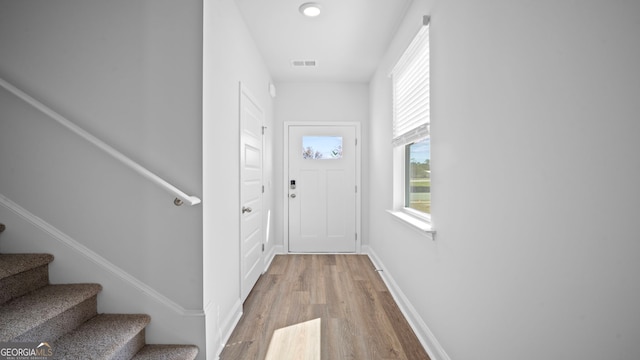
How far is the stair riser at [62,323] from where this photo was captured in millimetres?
1350

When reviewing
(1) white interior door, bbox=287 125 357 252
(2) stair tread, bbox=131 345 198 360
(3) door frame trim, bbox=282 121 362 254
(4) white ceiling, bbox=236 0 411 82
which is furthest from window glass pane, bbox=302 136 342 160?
(2) stair tread, bbox=131 345 198 360

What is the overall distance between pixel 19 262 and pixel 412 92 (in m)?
2.81

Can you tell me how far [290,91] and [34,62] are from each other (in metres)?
3.10

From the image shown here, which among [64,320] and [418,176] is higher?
[418,176]

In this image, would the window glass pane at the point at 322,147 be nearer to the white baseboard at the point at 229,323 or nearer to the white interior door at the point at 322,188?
the white interior door at the point at 322,188

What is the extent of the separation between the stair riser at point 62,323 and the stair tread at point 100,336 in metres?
0.03

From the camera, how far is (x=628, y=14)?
2.41 ft

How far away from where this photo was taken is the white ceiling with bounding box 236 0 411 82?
2602 mm

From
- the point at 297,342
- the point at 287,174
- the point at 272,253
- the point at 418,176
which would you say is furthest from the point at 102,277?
the point at 287,174

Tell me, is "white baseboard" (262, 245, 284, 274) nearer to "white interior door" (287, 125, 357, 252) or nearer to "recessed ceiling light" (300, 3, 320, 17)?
"white interior door" (287, 125, 357, 252)

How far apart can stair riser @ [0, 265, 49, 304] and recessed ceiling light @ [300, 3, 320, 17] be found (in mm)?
2583

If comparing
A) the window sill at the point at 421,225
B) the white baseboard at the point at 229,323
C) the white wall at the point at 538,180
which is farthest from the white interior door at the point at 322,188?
the white wall at the point at 538,180

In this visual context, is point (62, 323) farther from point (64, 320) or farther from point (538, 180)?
point (538, 180)

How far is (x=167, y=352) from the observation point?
1703 millimetres
